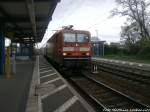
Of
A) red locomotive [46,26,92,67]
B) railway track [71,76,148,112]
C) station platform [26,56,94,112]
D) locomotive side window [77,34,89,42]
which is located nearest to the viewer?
station platform [26,56,94,112]

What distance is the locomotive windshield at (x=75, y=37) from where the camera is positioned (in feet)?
67.1

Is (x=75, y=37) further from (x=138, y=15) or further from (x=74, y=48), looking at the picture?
(x=138, y=15)

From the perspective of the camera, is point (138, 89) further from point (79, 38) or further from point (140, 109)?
point (79, 38)

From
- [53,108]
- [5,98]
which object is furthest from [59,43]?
[53,108]

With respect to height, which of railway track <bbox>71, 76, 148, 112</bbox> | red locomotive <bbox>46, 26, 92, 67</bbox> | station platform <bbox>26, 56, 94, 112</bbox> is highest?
red locomotive <bbox>46, 26, 92, 67</bbox>

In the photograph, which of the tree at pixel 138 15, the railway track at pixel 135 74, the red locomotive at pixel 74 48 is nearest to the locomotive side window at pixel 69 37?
the red locomotive at pixel 74 48

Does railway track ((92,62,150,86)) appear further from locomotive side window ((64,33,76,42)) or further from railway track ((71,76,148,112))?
locomotive side window ((64,33,76,42))

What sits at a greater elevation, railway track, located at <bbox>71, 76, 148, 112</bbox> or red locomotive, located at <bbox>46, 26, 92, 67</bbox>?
red locomotive, located at <bbox>46, 26, 92, 67</bbox>

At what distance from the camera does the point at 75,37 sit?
20578 millimetres

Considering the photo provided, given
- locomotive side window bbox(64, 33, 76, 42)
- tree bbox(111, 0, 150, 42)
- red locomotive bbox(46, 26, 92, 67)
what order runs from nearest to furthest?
red locomotive bbox(46, 26, 92, 67) < locomotive side window bbox(64, 33, 76, 42) < tree bbox(111, 0, 150, 42)

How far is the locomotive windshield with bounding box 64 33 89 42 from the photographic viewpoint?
67.1 ft

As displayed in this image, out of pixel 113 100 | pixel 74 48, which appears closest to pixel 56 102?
pixel 113 100

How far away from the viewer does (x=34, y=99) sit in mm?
10227

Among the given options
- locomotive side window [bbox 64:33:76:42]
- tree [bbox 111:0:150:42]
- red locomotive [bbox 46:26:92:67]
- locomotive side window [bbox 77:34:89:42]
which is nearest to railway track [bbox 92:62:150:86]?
red locomotive [bbox 46:26:92:67]
